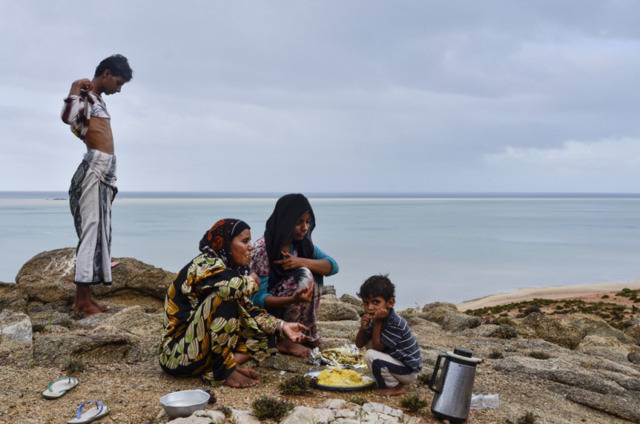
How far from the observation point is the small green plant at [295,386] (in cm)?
492

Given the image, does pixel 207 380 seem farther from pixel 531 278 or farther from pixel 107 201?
pixel 531 278

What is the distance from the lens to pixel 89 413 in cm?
442

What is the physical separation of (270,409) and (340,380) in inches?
36.4

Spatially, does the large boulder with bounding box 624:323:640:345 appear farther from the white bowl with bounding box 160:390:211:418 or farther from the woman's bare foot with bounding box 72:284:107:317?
the white bowl with bounding box 160:390:211:418

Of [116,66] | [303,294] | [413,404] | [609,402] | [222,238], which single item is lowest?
[609,402]

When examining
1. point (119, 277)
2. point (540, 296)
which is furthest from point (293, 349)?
point (540, 296)

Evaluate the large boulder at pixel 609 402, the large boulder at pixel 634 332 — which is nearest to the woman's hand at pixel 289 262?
the large boulder at pixel 609 402

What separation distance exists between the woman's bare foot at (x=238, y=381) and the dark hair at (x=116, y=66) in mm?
3798

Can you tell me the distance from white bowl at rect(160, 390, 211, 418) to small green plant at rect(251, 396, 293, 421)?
0.37m

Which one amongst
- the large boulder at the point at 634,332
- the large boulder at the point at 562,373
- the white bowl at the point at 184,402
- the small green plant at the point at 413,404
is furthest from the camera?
the large boulder at the point at 634,332

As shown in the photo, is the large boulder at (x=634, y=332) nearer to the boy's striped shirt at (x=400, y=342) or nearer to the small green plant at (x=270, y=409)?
the boy's striped shirt at (x=400, y=342)

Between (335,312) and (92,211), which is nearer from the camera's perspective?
Answer: (92,211)

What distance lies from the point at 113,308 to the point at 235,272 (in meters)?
4.32

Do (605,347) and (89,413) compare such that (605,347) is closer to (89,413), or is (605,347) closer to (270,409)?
(270,409)
